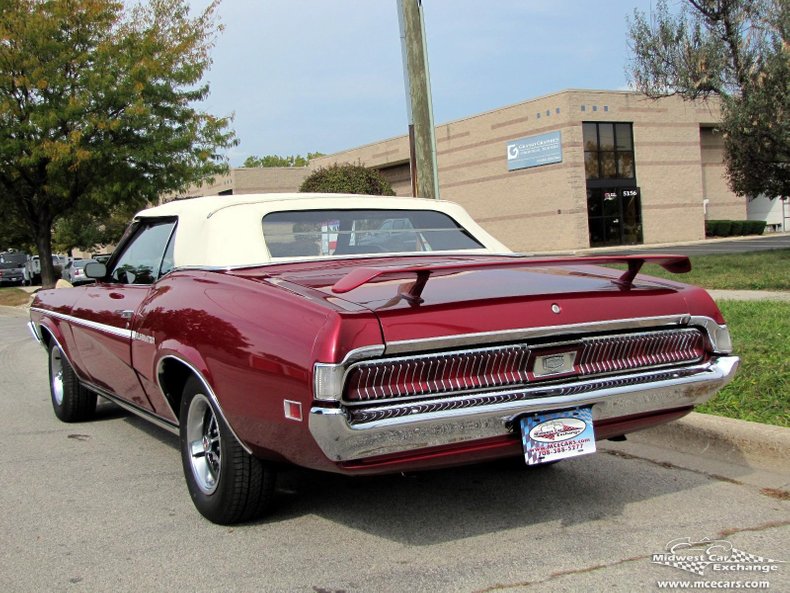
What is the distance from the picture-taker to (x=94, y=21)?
21.3 metres

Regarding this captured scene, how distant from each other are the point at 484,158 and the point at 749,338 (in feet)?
102

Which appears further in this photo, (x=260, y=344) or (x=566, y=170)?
(x=566, y=170)

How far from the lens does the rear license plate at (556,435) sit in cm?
327

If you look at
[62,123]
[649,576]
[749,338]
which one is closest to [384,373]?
[649,576]

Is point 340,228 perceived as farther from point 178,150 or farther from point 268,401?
point 178,150

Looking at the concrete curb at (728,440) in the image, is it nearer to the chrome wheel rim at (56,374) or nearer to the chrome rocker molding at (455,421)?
the chrome rocker molding at (455,421)

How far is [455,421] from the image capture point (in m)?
3.08

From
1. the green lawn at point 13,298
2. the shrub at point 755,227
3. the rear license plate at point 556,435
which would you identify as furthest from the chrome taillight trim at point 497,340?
the shrub at point 755,227

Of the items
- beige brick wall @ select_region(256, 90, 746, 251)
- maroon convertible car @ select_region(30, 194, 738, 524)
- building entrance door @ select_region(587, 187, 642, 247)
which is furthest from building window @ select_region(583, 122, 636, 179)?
maroon convertible car @ select_region(30, 194, 738, 524)

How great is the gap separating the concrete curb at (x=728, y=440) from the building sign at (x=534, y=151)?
30055 mm

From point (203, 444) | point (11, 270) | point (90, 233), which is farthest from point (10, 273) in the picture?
→ point (203, 444)

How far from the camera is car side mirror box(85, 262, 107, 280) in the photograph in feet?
17.8
